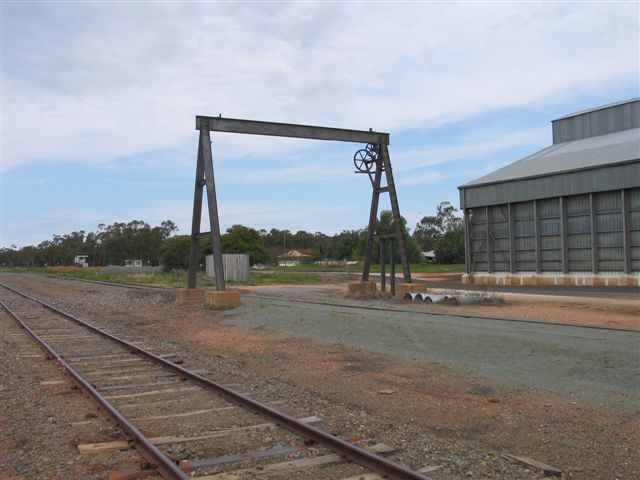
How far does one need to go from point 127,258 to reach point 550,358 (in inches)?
6075

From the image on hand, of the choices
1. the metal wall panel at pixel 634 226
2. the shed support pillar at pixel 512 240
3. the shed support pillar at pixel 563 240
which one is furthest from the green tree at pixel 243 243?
the metal wall panel at pixel 634 226

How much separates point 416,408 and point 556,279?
30.7 metres

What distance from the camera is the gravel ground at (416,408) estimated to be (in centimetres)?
570

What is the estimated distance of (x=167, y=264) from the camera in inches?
3593

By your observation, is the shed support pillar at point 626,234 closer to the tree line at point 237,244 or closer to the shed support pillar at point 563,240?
the shed support pillar at point 563,240

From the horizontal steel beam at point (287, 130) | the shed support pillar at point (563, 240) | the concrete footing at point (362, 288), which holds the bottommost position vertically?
the concrete footing at point (362, 288)

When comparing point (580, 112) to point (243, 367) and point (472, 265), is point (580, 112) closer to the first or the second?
point (472, 265)

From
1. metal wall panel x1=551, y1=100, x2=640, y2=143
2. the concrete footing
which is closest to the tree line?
metal wall panel x1=551, y1=100, x2=640, y2=143

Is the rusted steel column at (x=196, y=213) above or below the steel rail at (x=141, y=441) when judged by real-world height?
above

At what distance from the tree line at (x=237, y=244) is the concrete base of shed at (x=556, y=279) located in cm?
4899

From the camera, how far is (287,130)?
23.9 metres

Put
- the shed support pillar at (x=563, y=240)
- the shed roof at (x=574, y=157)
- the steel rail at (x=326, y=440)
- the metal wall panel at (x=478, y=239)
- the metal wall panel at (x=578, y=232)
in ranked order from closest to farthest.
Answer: the steel rail at (x=326, y=440) < the shed roof at (x=574, y=157) < the metal wall panel at (x=578, y=232) < the shed support pillar at (x=563, y=240) < the metal wall panel at (x=478, y=239)

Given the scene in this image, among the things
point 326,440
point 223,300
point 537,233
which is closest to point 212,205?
point 223,300

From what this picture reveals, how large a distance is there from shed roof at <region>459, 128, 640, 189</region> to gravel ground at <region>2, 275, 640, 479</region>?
24.9 m
